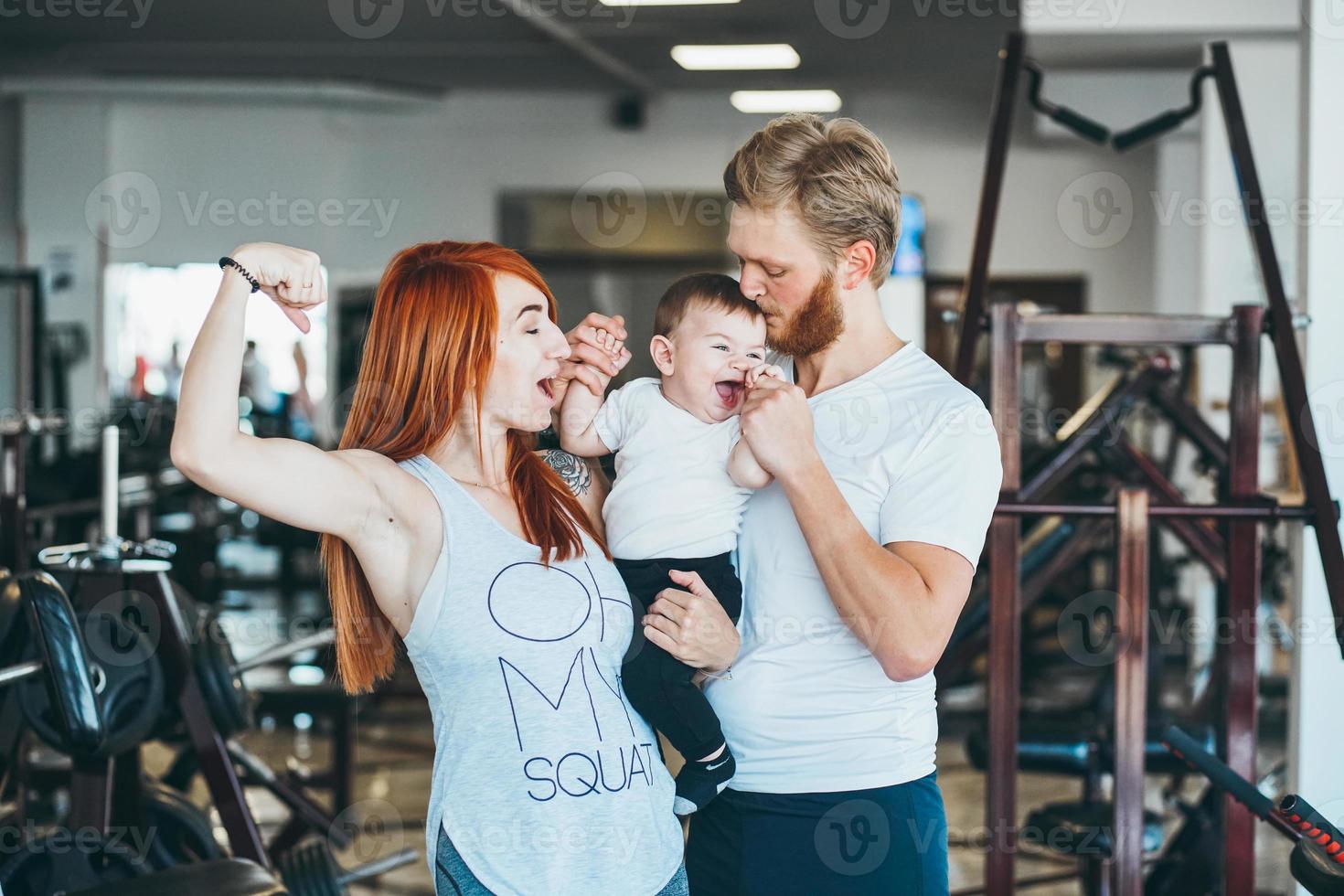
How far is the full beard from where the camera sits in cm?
163

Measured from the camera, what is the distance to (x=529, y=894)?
1.39 meters

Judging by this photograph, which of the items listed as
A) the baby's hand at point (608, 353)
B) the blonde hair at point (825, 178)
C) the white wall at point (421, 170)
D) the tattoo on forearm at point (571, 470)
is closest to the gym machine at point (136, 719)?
the tattoo on forearm at point (571, 470)

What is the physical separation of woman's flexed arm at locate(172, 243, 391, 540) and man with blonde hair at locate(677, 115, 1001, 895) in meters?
0.47

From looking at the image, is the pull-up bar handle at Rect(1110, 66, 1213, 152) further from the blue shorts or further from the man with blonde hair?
the blue shorts

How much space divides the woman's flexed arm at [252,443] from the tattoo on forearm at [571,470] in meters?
0.37

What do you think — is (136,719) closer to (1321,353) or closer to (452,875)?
(452,875)

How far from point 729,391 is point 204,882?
1.25 metres

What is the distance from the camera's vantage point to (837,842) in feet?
5.11

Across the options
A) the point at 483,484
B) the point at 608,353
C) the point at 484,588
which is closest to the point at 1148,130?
the point at 608,353

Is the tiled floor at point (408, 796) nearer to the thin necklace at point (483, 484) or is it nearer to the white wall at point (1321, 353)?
the white wall at point (1321, 353)

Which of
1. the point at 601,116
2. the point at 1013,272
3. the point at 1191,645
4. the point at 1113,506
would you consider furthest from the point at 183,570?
the point at 1013,272

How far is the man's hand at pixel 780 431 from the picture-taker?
1.47 meters

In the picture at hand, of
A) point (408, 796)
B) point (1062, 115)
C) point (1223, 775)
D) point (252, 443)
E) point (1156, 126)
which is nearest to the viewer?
point (252, 443)

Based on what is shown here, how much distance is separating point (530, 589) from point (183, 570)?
4.28 m
